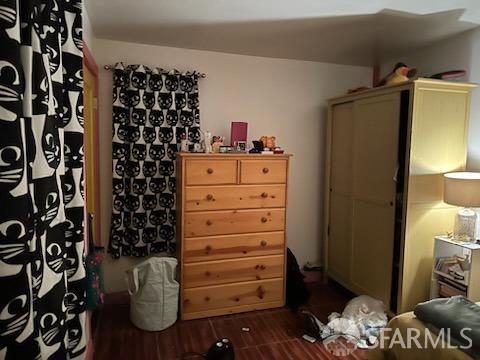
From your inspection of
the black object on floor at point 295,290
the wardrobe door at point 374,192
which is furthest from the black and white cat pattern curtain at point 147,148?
the wardrobe door at point 374,192

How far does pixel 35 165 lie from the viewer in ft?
3.35

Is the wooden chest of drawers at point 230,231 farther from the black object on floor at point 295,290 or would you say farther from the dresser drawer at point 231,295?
the black object on floor at point 295,290

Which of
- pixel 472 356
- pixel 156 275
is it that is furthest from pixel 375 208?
pixel 156 275

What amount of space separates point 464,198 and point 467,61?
1.19 metres

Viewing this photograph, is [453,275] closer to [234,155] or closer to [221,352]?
[221,352]

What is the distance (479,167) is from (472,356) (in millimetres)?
1683

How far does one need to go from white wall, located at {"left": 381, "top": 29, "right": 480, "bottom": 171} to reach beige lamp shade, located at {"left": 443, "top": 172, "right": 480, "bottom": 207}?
1.20 ft

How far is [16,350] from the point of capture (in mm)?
910

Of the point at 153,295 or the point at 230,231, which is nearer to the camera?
the point at 153,295

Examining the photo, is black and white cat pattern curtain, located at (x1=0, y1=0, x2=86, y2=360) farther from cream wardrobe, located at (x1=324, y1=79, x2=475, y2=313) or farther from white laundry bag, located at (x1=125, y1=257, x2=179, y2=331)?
cream wardrobe, located at (x1=324, y1=79, x2=475, y2=313)

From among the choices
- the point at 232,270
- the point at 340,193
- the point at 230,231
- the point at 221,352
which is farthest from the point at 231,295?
the point at 340,193

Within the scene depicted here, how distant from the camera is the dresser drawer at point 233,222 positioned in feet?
8.27

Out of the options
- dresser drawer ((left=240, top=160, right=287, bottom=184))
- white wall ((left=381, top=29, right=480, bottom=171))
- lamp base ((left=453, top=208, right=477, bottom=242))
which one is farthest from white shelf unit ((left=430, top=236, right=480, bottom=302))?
dresser drawer ((left=240, top=160, right=287, bottom=184))

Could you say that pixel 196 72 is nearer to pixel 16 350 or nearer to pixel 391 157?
pixel 391 157
